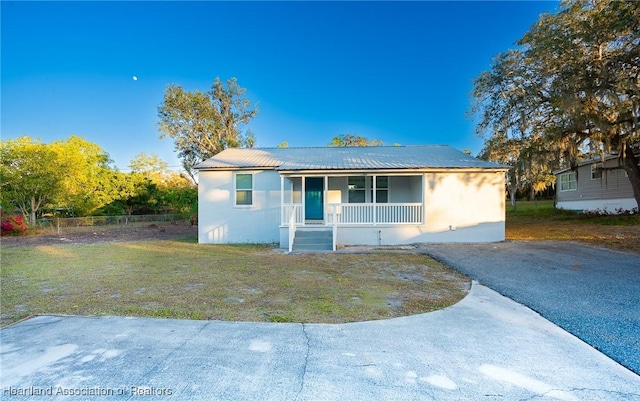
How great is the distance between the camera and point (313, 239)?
10484mm

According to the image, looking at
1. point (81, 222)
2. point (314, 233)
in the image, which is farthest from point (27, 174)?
point (314, 233)

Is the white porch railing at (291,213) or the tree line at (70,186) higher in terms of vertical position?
the tree line at (70,186)

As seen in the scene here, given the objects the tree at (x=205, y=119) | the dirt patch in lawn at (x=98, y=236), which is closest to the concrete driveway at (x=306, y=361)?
the dirt patch in lawn at (x=98, y=236)

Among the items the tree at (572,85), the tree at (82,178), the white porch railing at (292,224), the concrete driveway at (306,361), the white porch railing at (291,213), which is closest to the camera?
the concrete driveway at (306,361)

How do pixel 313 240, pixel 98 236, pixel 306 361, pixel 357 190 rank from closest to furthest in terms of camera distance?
pixel 306 361
pixel 313 240
pixel 357 190
pixel 98 236

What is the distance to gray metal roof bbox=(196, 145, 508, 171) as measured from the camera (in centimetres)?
1090

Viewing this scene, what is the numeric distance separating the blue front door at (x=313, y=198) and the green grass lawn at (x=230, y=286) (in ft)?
11.2

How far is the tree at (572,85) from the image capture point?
9575mm

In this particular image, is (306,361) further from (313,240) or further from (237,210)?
(237,210)

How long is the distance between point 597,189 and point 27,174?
36.4 m

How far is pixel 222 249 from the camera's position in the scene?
10.3 metres

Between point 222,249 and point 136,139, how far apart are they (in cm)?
2179

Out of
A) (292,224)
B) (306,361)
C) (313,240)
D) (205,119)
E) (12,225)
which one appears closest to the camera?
(306,361)

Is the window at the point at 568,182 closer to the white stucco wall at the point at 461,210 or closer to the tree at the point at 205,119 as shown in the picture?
the white stucco wall at the point at 461,210
